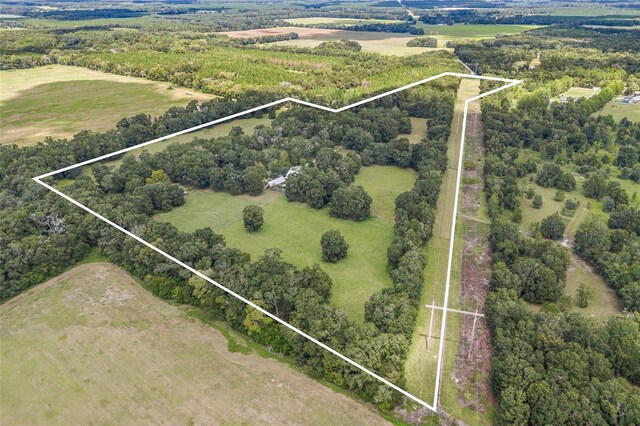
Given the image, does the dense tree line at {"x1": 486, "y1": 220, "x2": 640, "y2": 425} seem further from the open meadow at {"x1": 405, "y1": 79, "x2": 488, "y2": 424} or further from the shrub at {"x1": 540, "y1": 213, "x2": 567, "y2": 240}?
the shrub at {"x1": 540, "y1": 213, "x2": 567, "y2": 240}

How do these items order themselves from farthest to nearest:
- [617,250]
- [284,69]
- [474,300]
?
[284,69] → [617,250] → [474,300]

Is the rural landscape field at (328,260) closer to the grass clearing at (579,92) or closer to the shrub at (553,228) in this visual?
the shrub at (553,228)

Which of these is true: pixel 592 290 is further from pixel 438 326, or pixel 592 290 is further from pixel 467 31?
pixel 467 31

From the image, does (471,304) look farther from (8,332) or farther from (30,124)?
→ (30,124)

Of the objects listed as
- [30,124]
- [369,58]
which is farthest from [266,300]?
[369,58]

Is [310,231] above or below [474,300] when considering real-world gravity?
below

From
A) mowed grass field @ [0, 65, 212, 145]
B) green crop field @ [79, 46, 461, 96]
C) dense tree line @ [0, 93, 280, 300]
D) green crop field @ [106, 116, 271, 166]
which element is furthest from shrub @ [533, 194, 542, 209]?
mowed grass field @ [0, 65, 212, 145]

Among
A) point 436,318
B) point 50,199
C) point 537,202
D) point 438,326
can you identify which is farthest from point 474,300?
point 50,199
